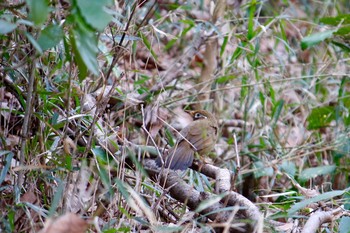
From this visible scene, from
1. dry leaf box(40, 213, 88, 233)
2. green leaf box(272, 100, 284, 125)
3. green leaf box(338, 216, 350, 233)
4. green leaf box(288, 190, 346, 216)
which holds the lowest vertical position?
green leaf box(272, 100, 284, 125)

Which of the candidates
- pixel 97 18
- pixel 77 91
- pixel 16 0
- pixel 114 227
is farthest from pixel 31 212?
pixel 97 18

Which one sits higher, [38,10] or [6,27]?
[38,10]

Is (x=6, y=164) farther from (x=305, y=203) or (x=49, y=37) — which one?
(x=305, y=203)

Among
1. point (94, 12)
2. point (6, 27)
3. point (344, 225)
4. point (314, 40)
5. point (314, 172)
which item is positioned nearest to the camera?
point (94, 12)

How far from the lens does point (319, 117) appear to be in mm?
5219

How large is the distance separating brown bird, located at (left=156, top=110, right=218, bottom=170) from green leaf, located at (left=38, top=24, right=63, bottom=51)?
3.99ft

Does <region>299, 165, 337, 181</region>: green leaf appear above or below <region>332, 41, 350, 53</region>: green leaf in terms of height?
below

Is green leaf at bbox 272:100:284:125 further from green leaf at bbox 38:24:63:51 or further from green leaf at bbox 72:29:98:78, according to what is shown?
green leaf at bbox 72:29:98:78

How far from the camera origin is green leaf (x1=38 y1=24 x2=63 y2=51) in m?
2.25

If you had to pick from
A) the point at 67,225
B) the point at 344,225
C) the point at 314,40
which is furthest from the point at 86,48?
the point at 314,40

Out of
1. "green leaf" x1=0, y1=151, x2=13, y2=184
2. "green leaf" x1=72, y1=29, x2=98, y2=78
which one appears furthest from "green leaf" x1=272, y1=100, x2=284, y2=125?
"green leaf" x1=72, y1=29, x2=98, y2=78

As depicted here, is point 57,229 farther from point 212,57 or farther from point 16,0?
point 212,57

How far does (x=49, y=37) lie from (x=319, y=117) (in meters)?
3.34

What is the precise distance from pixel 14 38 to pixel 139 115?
55.4 inches
